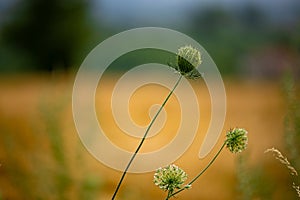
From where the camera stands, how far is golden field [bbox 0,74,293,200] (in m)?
1.89

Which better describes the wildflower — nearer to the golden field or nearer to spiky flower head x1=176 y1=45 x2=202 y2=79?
spiky flower head x1=176 y1=45 x2=202 y2=79

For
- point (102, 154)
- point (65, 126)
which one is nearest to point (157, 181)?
point (102, 154)

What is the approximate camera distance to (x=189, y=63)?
3.09 feet

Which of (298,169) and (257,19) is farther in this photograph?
(257,19)

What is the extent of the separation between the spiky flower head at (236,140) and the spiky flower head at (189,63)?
0.34 feet

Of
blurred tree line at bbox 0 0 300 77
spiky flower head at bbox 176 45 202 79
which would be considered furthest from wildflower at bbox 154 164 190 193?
blurred tree line at bbox 0 0 300 77

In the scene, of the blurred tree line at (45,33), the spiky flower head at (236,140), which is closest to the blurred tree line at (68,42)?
the blurred tree line at (45,33)

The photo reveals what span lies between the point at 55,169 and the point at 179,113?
1640mm

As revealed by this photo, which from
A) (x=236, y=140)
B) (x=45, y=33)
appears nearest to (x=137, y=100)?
(x=236, y=140)

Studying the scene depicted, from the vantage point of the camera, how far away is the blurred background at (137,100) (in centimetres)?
185

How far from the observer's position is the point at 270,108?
348cm

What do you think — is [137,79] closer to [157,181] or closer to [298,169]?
[298,169]

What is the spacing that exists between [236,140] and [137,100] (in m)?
2.75

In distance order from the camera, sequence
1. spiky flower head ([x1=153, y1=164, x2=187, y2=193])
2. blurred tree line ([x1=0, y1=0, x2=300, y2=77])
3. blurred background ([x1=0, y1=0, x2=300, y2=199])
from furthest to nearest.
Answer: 1. blurred tree line ([x1=0, y1=0, x2=300, y2=77])
2. blurred background ([x1=0, y1=0, x2=300, y2=199])
3. spiky flower head ([x1=153, y1=164, x2=187, y2=193])
